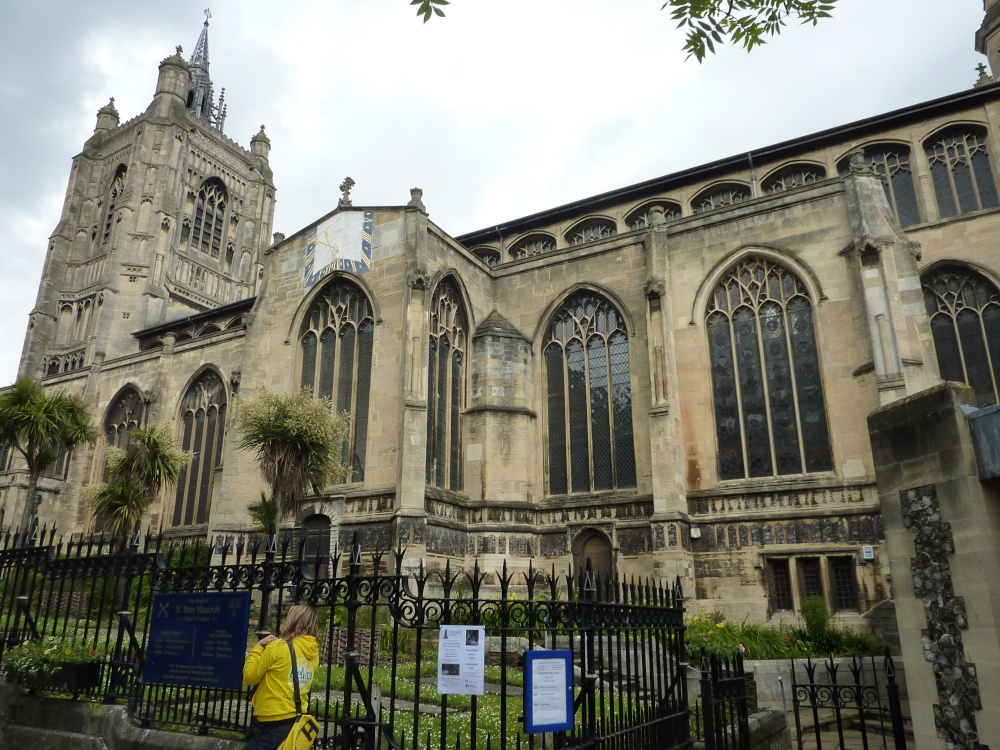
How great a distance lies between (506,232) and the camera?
113ft

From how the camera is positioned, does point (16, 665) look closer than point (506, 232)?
Yes

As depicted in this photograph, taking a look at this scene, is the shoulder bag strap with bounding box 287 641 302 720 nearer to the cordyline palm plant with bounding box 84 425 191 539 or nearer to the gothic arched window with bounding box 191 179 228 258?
the cordyline palm plant with bounding box 84 425 191 539

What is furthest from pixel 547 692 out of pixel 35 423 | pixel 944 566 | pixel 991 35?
pixel 991 35

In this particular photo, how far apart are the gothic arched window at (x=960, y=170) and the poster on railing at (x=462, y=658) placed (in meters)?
27.4

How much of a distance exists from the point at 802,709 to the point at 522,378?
13.4 metres

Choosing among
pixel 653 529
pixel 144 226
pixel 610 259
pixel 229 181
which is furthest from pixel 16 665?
pixel 229 181

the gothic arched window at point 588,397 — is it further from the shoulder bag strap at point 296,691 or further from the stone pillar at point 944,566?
the shoulder bag strap at point 296,691

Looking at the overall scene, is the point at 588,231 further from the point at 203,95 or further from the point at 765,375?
the point at 203,95

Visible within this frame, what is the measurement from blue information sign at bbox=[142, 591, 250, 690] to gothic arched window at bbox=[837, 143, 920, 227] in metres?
27.2

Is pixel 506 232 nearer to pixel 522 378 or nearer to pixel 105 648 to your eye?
pixel 522 378

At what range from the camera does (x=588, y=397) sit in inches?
931

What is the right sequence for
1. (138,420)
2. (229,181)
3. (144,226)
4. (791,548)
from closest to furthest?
(791,548) → (138,420) → (144,226) → (229,181)

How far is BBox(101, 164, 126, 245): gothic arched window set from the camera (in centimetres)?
5156

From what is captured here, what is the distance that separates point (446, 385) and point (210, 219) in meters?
40.1
